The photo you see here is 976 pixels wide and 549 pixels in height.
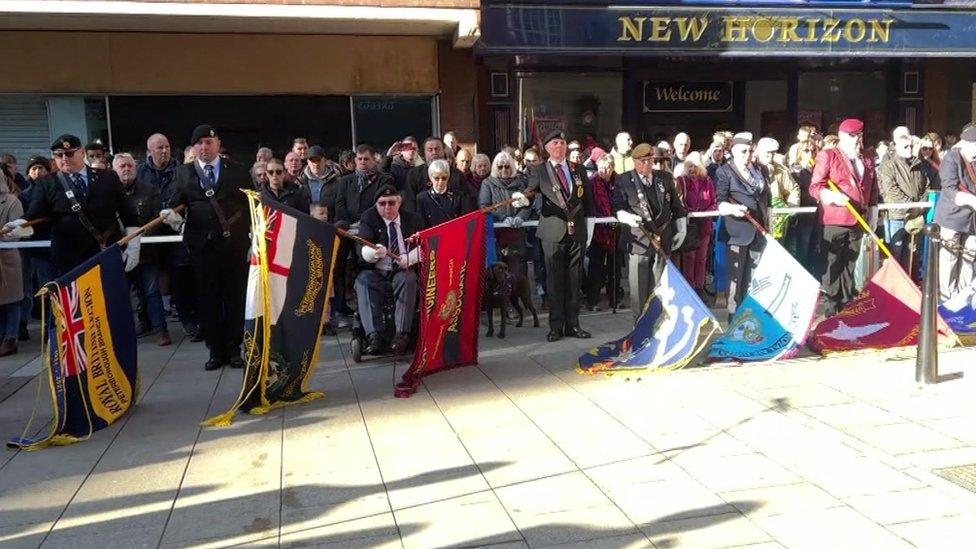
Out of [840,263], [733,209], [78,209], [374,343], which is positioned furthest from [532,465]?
[840,263]

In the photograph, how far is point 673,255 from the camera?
356 inches

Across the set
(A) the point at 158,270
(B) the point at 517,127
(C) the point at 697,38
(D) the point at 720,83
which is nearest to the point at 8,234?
(A) the point at 158,270

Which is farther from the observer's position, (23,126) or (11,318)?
(23,126)

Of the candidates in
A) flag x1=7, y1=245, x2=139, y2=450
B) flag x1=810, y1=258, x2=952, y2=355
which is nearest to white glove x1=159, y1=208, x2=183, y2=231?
flag x1=7, y1=245, x2=139, y2=450

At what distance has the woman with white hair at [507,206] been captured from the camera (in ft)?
29.4

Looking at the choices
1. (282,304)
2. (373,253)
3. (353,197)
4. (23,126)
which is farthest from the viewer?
(23,126)

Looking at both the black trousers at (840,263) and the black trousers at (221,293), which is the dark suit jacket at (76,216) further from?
the black trousers at (840,263)

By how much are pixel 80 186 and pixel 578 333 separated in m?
4.78

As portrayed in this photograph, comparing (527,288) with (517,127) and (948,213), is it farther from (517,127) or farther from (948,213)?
(517,127)

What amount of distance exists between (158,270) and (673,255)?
18.1 feet

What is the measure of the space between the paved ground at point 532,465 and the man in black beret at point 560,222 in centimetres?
131

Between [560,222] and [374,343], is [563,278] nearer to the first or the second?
[560,222]

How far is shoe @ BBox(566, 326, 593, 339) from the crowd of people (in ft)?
0.08

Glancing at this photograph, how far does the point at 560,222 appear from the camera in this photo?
25.8ft
